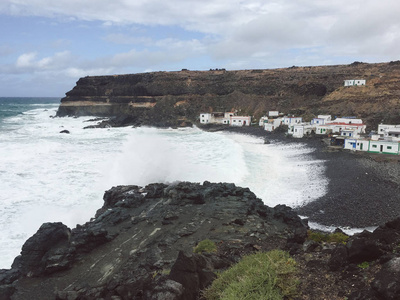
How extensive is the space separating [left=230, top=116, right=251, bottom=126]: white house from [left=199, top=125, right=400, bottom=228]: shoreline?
3320 centimetres

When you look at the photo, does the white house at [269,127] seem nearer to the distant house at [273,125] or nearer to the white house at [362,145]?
the distant house at [273,125]

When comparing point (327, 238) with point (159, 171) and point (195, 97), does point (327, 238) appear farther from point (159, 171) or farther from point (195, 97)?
point (195, 97)

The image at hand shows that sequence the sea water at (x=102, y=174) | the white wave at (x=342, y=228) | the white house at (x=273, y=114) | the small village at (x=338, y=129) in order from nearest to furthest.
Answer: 1. the white wave at (x=342, y=228)
2. the sea water at (x=102, y=174)
3. the small village at (x=338, y=129)
4. the white house at (x=273, y=114)

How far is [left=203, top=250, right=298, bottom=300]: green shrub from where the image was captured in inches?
226

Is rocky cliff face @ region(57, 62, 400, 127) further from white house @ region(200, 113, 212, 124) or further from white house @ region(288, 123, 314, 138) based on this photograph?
white house @ region(288, 123, 314, 138)

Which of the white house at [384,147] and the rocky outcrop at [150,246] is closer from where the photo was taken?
the rocky outcrop at [150,246]

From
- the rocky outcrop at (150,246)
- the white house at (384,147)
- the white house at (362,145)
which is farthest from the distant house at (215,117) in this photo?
the rocky outcrop at (150,246)

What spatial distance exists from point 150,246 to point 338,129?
139 feet

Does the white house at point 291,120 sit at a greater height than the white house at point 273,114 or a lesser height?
lesser

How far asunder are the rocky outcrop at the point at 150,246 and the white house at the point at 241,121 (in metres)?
51.0

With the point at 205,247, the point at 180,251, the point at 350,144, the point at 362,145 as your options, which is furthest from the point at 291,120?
the point at 180,251

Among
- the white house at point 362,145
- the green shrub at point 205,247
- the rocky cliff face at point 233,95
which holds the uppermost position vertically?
the rocky cliff face at point 233,95

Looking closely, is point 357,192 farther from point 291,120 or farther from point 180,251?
point 291,120

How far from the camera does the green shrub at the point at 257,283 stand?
5.75m
